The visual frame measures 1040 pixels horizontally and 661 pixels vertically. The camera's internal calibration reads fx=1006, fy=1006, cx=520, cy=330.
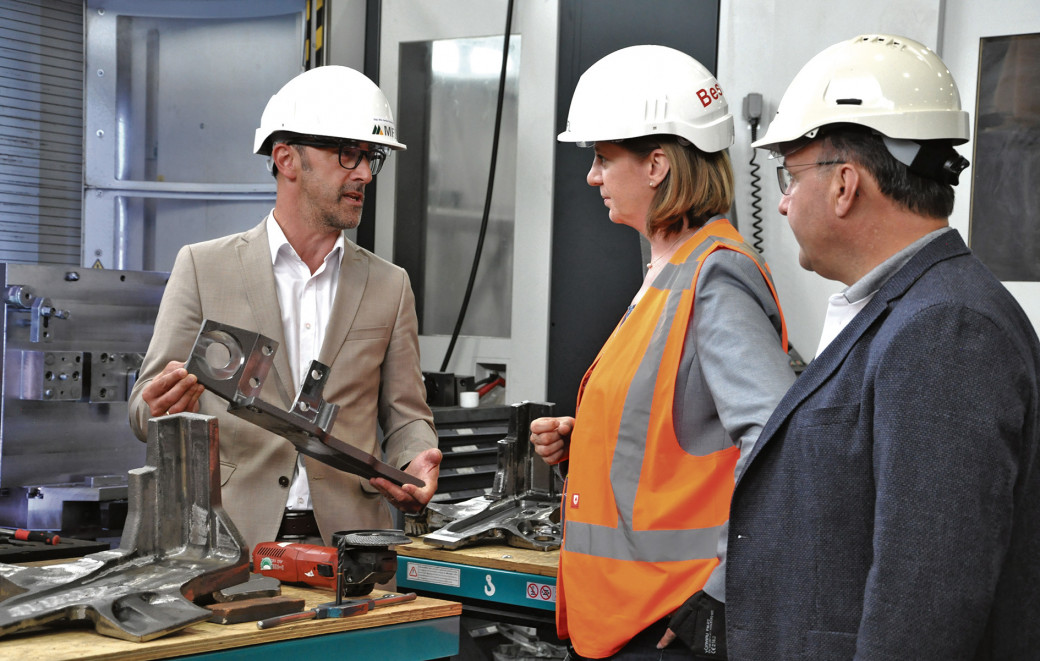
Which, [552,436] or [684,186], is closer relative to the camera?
[684,186]

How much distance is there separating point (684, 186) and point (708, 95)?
0.70 ft

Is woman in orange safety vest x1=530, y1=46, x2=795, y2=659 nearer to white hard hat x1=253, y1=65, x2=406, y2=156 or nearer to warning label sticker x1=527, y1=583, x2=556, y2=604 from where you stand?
warning label sticker x1=527, y1=583, x2=556, y2=604

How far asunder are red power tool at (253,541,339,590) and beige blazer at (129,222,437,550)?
164 mm

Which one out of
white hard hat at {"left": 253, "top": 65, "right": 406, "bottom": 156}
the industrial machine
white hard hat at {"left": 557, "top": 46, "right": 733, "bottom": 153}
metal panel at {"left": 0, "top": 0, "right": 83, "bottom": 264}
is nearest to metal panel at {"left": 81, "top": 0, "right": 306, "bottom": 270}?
metal panel at {"left": 0, "top": 0, "right": 83, "bottom": 264}

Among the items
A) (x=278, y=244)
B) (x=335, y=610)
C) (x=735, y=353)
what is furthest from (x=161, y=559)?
(x=735, y=353)

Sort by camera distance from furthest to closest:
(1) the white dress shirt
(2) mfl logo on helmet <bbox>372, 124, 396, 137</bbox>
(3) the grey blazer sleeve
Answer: (2) mfl logo on helmet <bbox>372, 124, 396, 137</bbox> < (1) the white dress shirt < (3) the grey blazer sleeve

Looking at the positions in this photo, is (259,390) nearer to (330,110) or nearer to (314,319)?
(314,319)

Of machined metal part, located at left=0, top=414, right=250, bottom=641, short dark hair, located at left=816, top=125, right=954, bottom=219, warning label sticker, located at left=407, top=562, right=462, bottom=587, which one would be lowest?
warning label sticker, located at left=407, top=562, right=462, bottom=587

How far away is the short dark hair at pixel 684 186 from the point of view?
65.5 inches

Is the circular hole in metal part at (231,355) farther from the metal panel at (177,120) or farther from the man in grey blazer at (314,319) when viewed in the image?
the metal panel at (177,120)

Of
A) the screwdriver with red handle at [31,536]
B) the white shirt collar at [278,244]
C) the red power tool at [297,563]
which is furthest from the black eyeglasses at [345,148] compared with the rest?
the screwdriver with red handle at [31,536]

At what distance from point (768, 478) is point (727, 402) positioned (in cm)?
26

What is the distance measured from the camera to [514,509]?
8.28ft

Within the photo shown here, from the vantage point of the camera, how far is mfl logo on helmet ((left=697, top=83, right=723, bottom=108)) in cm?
176
